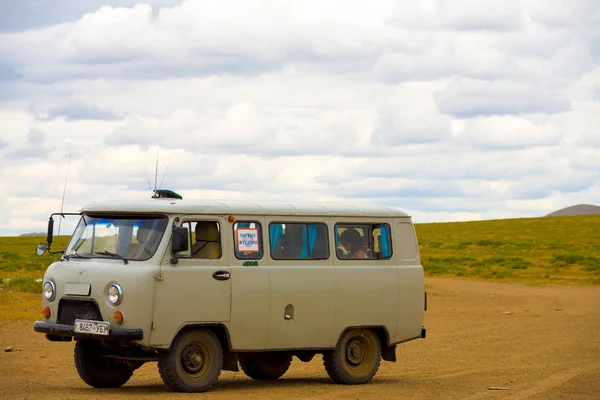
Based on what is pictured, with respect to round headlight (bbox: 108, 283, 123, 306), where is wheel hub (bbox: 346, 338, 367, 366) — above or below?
below

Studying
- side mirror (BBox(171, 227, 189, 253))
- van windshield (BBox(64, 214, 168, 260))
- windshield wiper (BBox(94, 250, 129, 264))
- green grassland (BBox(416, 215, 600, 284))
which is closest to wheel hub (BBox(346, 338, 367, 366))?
side mirror (BBox(171, 227, 189, 253))

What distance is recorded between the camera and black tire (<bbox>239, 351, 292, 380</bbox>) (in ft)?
59.8

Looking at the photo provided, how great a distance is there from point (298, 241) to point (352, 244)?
1.14 m

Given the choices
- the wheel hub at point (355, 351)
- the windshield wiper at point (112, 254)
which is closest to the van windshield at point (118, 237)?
the windshield wiper at point (112, 254)

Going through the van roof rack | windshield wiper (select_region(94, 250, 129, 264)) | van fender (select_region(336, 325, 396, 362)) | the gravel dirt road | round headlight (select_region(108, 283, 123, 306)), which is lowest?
the gravel dirt road

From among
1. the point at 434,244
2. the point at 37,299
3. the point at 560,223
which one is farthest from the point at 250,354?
the point at 560,223

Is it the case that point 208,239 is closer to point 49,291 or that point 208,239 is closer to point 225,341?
point 225,341

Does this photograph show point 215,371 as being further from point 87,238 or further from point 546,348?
point 546,348

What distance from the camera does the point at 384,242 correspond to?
1789 cm

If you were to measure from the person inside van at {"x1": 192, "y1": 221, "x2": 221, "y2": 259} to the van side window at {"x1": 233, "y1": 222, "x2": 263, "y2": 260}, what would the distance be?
0.28m

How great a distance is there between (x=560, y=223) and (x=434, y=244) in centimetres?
2287

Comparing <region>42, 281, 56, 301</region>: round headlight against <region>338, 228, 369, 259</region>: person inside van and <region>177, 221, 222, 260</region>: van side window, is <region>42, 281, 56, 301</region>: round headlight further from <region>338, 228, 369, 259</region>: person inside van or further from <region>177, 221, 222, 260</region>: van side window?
<region>338, 228, 369, 259</region>: person inside van

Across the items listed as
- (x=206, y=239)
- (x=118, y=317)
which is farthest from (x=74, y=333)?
(x=206, y=239)

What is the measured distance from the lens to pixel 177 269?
49.5 ft
